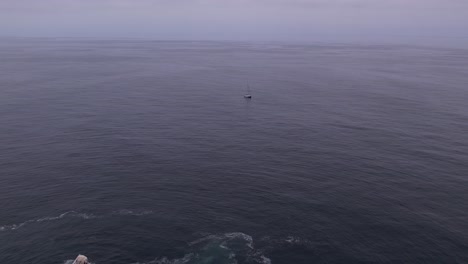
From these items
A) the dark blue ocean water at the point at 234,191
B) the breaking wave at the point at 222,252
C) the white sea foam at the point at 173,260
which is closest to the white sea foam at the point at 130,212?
the dark blue ocean water at the point at 234,191

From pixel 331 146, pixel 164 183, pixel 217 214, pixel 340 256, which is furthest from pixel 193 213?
pixel 331 146

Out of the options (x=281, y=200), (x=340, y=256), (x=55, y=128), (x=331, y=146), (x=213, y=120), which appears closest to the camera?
(x=340, y=256)

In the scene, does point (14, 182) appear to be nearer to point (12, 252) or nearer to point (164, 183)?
point (12, 252)

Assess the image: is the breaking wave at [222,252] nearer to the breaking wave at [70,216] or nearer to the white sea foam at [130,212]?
the white sea foam at [130,212]

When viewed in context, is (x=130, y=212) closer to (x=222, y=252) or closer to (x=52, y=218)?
(x=52, y=218)

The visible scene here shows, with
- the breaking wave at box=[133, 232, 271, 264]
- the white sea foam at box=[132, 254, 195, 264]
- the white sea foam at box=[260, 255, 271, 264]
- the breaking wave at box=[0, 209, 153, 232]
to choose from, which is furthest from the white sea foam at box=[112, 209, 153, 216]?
the white sea foam at box=[260, 255, 271, 264]

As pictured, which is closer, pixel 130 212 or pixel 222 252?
pixel 222 252

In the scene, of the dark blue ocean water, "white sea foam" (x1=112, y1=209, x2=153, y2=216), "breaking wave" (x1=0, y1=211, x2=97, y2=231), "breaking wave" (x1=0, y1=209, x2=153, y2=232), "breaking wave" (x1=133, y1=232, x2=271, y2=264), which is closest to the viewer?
"breaking wave" (x1=133, y1=232, x2=271, y2=264)

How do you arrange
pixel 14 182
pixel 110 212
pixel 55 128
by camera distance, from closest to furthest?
pixel 110 212
pixel 14 182
pixel 55 128

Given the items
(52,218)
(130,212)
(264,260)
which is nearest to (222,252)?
(264,260)

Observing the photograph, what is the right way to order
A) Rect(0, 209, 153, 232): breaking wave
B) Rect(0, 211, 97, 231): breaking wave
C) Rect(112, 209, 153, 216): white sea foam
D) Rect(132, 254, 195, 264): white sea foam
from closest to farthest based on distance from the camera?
Rect(132, 254, 195, 264): white sea foam → Rect(0, 211, 97, 231): breaking wave → Rect(0, 209, 153, 232): breaking wave → Rect(112, 209, 153, 216): white sea foam

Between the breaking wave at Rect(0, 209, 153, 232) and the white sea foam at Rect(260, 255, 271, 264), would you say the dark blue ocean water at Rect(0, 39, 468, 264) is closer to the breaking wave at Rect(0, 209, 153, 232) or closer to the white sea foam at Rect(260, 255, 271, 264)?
the white sea foam at Rect(260, 255, 271, 264)
